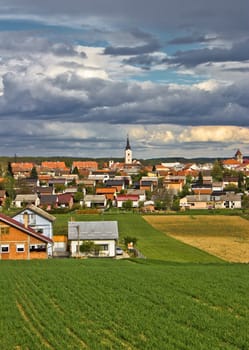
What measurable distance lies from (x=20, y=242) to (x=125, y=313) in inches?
1387

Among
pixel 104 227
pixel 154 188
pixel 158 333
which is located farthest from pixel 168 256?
pixel 154 188

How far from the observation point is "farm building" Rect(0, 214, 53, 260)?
2048 inches

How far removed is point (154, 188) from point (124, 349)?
16749cm

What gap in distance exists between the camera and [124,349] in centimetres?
1385

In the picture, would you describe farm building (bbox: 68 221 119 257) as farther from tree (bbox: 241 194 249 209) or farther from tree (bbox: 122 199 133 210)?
tree (bbox: 241 194 249 209)

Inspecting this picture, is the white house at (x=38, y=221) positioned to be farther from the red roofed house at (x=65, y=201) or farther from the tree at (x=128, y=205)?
the tree at (x=128, y=205)

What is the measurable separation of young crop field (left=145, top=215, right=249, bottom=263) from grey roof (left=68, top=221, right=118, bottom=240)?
32.7ft

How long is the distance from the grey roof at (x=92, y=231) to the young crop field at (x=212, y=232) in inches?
392

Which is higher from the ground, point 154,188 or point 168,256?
point 154,188

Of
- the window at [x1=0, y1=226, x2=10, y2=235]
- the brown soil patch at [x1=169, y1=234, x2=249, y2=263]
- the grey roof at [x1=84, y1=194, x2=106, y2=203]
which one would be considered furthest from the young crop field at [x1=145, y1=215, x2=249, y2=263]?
the grey roof at [x1=84, y1=194, x2=106, y2=203]

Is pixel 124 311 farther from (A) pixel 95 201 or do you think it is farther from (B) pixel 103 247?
(A) pixel 95 201


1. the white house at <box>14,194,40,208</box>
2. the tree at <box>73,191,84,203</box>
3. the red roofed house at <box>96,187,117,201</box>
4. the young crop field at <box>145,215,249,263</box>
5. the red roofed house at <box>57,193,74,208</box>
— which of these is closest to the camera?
the young crop field at <box>145,215,249,263</box>

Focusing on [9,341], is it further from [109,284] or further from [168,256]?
[168,256]

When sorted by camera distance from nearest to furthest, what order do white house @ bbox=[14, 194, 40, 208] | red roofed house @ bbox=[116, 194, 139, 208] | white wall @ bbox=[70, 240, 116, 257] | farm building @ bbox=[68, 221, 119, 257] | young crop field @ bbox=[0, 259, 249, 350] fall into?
young crop field @ bbox=[0, 259, 249, 350]
white wall @ bbox=[70, 240, 116, 257]
farm building @ bbox=[68, 221, 119, 257]
white house @ bbox=[14, 194, 40, 208]
red roofed house @ bbox=[116, 194, 139, 208]
